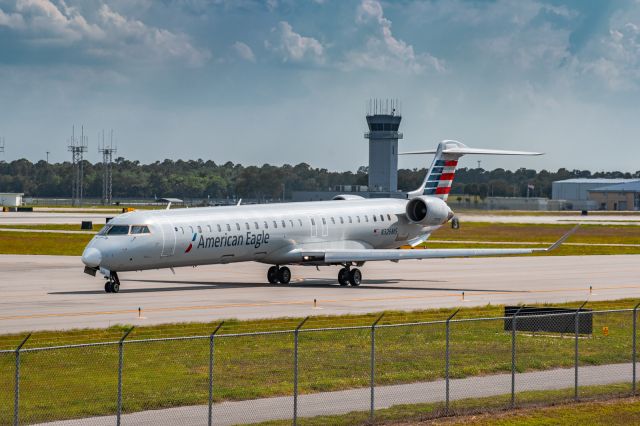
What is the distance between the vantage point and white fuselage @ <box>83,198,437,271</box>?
40125 millimetres

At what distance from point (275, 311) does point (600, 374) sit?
1355cm

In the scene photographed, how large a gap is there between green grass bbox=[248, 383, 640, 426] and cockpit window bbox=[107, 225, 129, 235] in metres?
21.4

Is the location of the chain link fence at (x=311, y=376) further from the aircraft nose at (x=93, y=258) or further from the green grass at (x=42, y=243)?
the green grass at (x=42, y=243)

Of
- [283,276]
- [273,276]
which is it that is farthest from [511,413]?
[273,276]

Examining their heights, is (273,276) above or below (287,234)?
below

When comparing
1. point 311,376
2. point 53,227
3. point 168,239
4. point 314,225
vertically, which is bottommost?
point 311,376

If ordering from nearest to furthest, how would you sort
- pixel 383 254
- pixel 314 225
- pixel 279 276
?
pixel 383 254 → pixel 279 276 → pixel 314 225

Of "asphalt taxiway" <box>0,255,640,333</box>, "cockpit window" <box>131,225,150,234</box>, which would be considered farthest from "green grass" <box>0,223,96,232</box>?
"cockpit window" <box>131,225,150,234</box>

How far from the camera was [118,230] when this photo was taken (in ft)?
132

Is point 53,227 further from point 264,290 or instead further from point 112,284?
point 112,284

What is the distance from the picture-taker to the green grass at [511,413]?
777 inches

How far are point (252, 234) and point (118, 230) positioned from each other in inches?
220

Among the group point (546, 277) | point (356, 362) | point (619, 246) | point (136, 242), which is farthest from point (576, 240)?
point (356, 362)

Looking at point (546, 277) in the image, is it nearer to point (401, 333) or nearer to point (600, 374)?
point (401, 333)
